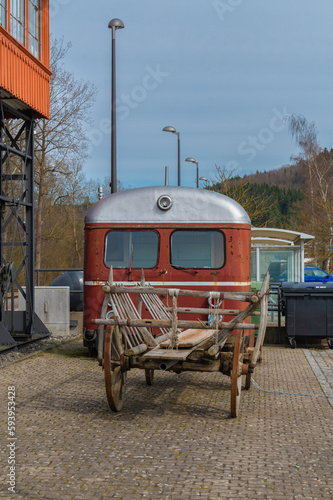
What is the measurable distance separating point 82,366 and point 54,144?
20.1 m

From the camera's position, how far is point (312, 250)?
35750mm

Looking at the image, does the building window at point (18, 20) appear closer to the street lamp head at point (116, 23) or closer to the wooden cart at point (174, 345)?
the street lamp head at point (116, 23)

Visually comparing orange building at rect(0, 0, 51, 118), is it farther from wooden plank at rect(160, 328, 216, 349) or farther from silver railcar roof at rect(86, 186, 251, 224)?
wooden plank at rect(160, 328, 216, 349)

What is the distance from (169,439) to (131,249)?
5.34 metres

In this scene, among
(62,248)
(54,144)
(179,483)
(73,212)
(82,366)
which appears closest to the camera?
(179,483)

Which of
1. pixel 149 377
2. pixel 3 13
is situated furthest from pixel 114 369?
pixel 3 13

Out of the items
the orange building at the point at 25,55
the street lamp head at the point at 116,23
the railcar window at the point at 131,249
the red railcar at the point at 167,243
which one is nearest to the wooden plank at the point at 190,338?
the red railcar at the point at 167,243

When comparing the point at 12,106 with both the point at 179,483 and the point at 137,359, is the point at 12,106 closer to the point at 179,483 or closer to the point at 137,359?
the point at 137,359

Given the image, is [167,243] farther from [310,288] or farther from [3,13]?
[3,13]

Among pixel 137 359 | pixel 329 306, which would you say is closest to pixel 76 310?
pixel 329 306

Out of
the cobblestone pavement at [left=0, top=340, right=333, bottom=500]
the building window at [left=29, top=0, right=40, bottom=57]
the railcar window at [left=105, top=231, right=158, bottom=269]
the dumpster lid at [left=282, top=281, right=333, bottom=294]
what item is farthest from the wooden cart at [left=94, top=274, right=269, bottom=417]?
the building window at [left=29, top=0, right=40, bottom=57]

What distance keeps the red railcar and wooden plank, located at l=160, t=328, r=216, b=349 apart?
1.96 m

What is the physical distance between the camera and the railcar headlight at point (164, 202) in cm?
1112

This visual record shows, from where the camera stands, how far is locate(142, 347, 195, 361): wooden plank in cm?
657
